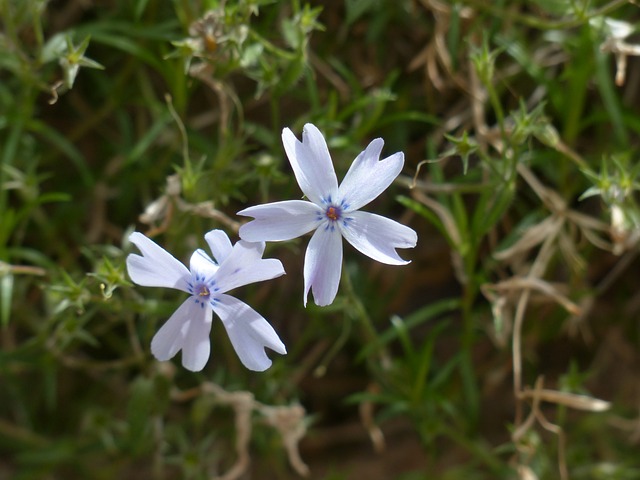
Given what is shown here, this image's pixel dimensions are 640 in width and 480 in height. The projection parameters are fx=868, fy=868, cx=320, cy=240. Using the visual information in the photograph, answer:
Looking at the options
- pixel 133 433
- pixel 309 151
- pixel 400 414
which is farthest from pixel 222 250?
pixel 400 414

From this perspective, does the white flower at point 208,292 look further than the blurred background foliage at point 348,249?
No

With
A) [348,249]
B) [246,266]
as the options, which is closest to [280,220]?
[246,266]

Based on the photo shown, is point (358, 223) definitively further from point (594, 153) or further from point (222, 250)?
point (594, 153)

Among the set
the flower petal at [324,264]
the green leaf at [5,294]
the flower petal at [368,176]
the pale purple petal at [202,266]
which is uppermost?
the green leaf at [5,294]

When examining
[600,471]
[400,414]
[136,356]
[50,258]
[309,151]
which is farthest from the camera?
[400,414]

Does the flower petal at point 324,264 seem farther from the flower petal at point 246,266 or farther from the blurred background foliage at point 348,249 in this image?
the blurred background foliage at point 348,249

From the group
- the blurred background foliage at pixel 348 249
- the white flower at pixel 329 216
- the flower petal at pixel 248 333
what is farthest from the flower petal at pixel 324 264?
the blurred background foliage at pixel 348 249

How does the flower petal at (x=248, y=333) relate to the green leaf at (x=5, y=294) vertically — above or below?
below
